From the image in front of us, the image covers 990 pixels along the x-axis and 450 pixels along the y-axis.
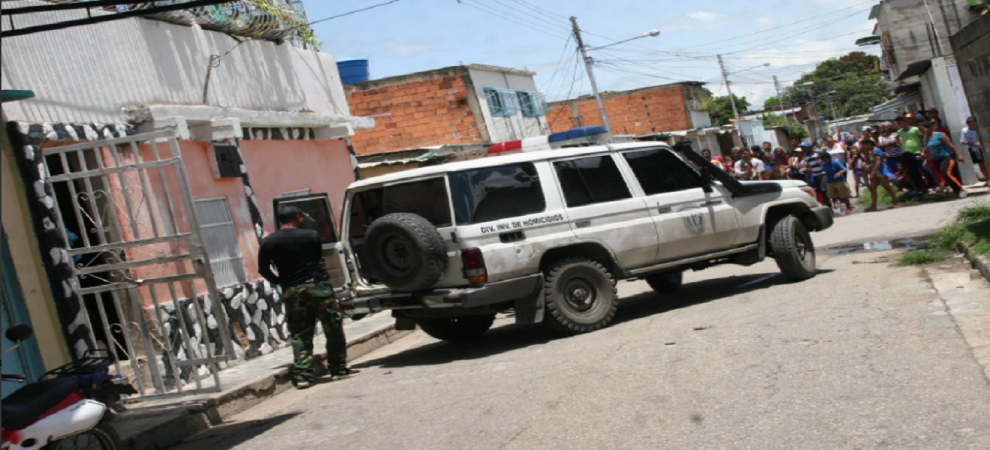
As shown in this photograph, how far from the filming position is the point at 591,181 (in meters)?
9.32

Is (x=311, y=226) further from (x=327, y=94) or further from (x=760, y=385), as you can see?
(x=760, y=385)

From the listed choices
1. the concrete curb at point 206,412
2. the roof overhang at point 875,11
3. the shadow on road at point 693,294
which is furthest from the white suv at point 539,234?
the roof overhang at point 875,11

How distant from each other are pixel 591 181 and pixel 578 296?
114cm

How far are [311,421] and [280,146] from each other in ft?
23.6

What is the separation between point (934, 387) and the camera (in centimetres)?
509

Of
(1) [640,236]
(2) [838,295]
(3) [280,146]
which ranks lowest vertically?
(2) [838,295]

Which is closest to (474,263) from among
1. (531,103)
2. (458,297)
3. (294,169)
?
(458,297)

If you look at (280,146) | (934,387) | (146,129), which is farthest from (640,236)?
(280,146)

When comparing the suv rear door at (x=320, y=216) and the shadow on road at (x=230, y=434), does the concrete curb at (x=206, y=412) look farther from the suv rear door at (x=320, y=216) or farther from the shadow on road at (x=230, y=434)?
the suv rear door at (x=320, y=216)

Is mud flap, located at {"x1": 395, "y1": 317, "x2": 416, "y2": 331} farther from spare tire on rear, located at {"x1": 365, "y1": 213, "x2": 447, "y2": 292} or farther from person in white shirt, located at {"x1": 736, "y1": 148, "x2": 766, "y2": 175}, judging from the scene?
person in white shirt, located at {"x1": 736, "y1": 148, "x2": 766, "y2": 175}

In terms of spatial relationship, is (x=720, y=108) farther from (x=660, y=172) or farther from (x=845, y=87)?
(x=660, y=172)

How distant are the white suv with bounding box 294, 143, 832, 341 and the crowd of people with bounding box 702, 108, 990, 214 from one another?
8.61 metres

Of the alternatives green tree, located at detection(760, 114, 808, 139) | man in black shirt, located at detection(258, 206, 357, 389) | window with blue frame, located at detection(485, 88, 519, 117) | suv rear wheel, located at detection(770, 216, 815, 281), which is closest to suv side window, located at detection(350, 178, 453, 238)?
man in black shirt, located at detection(258, 206, 357, 389)

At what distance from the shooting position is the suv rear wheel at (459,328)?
32.3ft
